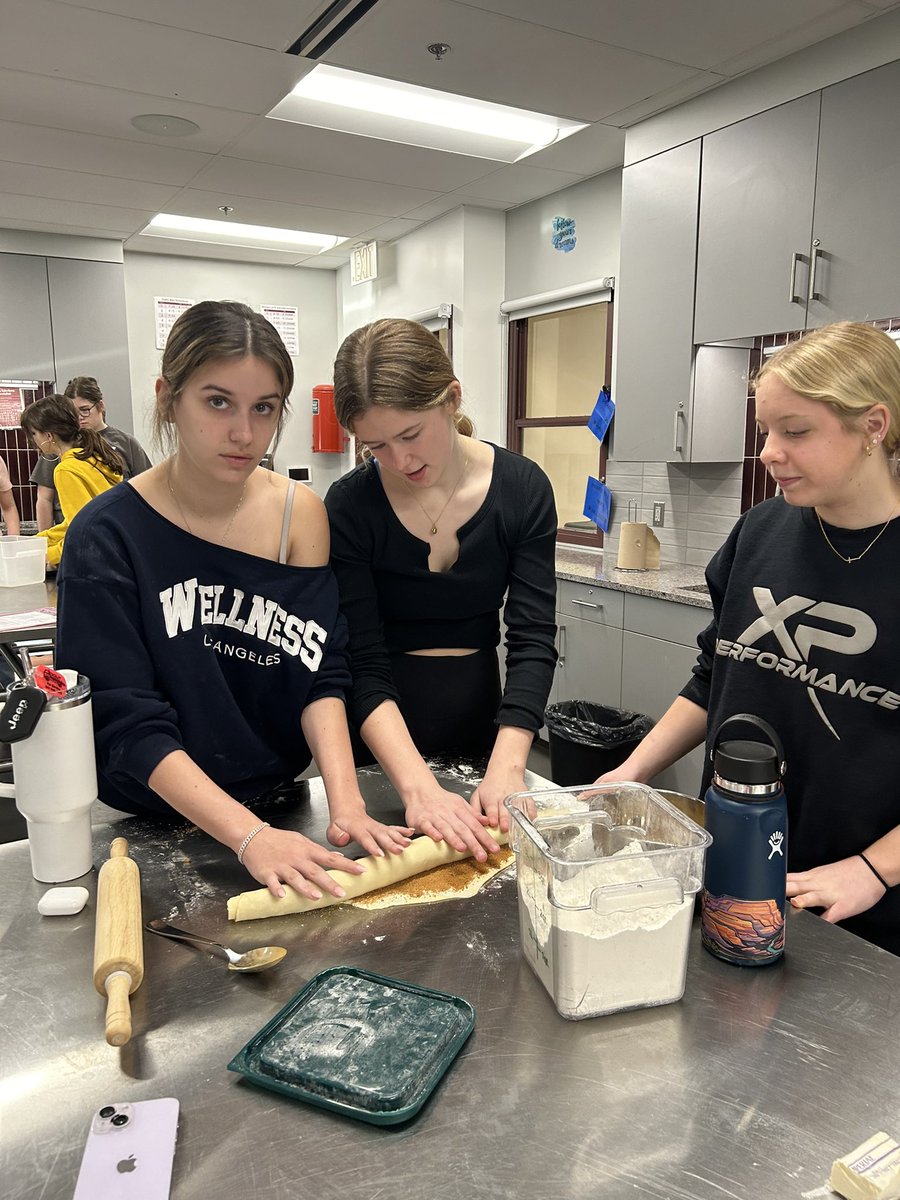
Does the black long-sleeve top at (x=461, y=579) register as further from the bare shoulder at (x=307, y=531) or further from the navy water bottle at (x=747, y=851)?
the navy water bottle at (x=747, y=851)

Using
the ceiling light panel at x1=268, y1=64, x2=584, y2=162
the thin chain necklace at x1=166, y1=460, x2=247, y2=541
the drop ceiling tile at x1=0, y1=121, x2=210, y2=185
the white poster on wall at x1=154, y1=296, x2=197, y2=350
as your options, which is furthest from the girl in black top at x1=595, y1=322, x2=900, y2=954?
the white poster on wall at x1=154, y1=296, x2=197, y2=350

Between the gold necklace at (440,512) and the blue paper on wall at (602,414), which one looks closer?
the gold necklace at (440,512)

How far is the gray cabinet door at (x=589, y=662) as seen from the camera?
362cm

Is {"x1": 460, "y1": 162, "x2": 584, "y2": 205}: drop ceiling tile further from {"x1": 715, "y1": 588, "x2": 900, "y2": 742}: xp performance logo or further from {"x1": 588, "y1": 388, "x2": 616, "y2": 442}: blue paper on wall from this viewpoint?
{"x1": 715, "y1": 588, "x2": 900, "y2": 742}: xp performance logo

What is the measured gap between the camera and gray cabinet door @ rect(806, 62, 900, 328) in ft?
8.51

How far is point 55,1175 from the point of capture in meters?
0.67

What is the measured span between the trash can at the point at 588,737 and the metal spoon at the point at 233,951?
2429mm

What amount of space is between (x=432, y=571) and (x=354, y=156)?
2.95m

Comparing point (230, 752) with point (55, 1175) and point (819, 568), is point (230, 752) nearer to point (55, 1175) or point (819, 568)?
point (55, 1175)

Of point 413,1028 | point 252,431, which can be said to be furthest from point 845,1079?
point 252,431

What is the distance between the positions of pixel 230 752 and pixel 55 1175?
2.32ft

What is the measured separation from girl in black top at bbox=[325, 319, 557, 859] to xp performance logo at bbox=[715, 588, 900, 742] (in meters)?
0.41

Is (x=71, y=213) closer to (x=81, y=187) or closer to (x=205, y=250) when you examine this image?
(x=81, y=187)

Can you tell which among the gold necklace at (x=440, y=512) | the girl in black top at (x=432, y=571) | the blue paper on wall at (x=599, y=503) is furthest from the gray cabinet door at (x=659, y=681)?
the gold necklace at (x=440, y=512)
